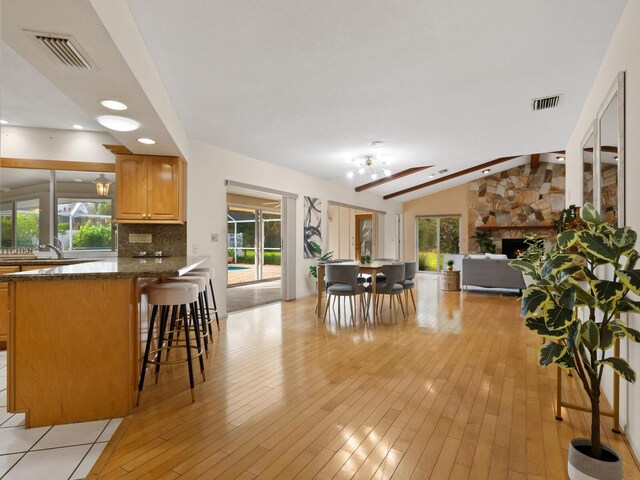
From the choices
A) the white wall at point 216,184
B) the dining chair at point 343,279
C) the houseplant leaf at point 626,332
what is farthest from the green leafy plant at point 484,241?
the houseplant leaf at point 626,332

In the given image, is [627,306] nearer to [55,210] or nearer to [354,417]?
[354,417]

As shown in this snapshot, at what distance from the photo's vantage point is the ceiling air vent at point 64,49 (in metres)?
1.83

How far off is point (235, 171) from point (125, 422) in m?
3.77

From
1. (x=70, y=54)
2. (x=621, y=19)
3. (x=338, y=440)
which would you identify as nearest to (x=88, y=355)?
(x=338, y=440)

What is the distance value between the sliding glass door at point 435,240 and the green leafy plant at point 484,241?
2.04 ft

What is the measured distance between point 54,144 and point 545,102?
5656 mm

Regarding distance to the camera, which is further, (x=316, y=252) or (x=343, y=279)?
(x=316, y=252)

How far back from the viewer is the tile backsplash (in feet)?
14.5

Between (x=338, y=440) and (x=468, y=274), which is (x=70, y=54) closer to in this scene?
(x=338, y=440)

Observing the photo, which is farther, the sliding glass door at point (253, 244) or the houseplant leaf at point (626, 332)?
the sliding glass door at point (253, 244)

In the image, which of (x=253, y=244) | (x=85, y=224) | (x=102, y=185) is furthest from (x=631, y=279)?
(x=253, y=244)

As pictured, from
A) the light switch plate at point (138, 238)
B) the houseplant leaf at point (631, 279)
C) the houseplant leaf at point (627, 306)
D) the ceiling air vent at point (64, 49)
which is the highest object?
the ceiling air vent at point (64, 49)

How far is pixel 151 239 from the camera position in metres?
4.46

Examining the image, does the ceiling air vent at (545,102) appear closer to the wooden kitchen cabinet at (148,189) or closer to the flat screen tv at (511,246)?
the wooden kitchen cabinet at (148,189)
